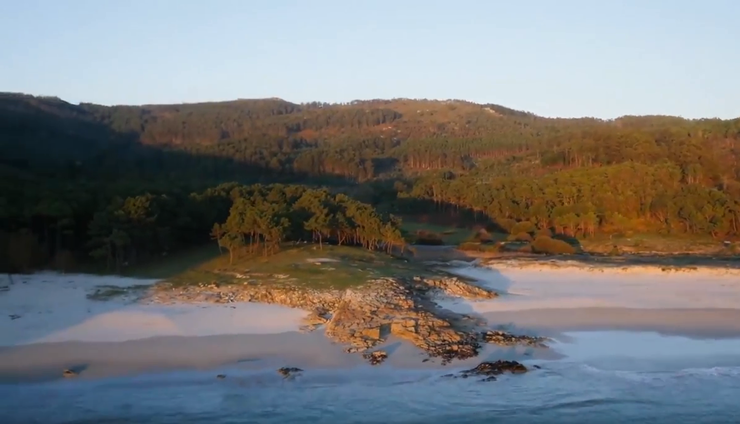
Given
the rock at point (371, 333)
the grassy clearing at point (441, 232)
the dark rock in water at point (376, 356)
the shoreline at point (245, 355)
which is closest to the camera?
the shoreline at point (245, 355)

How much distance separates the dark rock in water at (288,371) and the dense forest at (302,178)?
629 inches

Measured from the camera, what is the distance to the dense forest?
107 ft

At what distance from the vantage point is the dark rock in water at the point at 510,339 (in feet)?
63.0

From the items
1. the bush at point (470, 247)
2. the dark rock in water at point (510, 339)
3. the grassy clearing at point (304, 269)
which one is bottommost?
the bush at point (470, 247)

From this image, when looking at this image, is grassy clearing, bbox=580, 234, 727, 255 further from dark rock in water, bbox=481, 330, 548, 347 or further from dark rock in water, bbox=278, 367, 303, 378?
dark rock in water, bbox=278, 367, 303, 378

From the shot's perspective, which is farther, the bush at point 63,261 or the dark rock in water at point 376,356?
the bush at point 63,261

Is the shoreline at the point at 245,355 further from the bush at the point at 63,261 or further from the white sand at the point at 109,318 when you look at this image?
the bush at the point at 63,261

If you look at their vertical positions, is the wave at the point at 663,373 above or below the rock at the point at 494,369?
below

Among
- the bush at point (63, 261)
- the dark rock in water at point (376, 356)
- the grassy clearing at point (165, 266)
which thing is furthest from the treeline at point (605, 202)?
the dark rock in water at point (376, 356)

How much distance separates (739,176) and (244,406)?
246 ft

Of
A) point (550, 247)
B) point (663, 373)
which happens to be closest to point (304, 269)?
point (663, 373)

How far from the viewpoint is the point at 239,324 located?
21031 millimetres

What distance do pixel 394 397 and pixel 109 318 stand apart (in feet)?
34.1

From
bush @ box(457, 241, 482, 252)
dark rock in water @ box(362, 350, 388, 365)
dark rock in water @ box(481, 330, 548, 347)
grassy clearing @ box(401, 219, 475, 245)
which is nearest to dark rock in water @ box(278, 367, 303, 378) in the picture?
dark rock in water @ box(362, 350, 388, 365)
